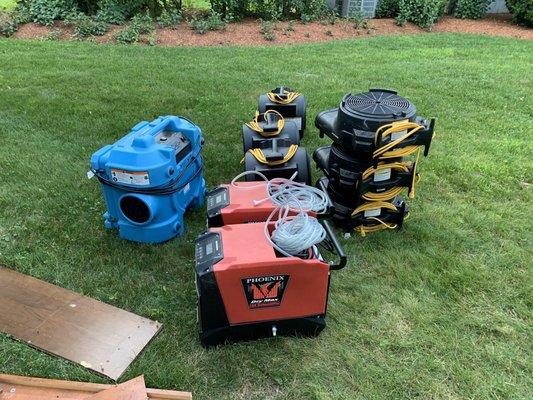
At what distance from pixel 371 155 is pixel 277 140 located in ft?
2.23

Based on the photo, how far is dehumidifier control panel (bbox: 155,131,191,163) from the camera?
2814mm

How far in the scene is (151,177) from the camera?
2572 millimetres

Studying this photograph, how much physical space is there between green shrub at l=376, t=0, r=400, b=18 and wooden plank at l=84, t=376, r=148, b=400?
30.2ft

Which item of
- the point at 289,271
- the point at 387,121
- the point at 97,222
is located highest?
the point at 387,121

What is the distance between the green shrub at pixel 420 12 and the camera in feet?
28.5

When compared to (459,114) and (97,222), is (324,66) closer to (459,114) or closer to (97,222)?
(459,114)

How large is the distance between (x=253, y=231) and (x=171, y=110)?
2.96m

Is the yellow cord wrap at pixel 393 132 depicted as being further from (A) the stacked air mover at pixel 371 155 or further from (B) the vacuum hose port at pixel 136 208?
(B) the vacuum hose port at pixel 136 208

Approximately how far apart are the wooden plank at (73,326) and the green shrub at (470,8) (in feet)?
32.0

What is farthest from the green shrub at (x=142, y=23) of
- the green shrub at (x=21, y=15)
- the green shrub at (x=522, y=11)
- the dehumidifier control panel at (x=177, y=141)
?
the green shrub at (x=522, y=11)

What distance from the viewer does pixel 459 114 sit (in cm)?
488

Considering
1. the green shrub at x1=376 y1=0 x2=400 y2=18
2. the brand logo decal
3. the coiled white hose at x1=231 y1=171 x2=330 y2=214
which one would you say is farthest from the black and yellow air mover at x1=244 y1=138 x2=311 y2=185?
the green shrub at x1=376 y1=0 x2=400 y2=18

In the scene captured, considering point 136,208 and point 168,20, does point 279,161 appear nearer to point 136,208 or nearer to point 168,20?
point 136,208

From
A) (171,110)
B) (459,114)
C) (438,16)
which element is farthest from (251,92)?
(438,16)
